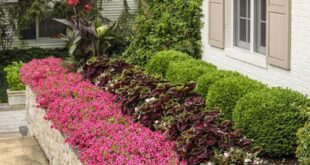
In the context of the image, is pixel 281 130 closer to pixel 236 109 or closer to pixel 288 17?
pixel 236 109

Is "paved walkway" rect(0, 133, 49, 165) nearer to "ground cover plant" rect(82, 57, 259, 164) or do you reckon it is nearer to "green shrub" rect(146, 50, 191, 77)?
"ground cover plant" rect(82, 57, 259, 164)

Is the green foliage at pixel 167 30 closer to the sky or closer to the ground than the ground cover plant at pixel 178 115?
closer to the sky

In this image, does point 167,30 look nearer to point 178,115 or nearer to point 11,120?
point 11,120

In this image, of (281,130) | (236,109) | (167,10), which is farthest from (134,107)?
(167,10)

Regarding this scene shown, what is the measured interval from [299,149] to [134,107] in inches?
122

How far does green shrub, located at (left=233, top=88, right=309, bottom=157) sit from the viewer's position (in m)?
8.48

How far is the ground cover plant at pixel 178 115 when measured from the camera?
732 centimetres

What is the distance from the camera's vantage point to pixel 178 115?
852 centimetres

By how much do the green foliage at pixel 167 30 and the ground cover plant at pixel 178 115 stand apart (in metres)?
2.32

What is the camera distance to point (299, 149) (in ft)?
23.4

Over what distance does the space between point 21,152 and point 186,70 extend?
2921 mm

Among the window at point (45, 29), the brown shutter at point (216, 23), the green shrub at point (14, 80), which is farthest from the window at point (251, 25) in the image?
the window at point (45, 29)

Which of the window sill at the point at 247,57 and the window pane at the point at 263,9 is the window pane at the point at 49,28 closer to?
the window sill at the point at 247,57

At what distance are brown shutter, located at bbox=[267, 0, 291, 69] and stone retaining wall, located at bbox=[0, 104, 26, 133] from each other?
6922 millimetres
